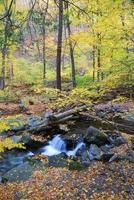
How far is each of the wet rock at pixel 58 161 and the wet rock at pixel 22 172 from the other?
14.0 inches

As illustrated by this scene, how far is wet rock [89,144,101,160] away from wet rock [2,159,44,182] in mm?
1634

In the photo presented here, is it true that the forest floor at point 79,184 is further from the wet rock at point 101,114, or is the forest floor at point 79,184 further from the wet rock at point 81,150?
the wet rock at point 101,114

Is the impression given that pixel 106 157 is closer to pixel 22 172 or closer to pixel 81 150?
pixel 81 150

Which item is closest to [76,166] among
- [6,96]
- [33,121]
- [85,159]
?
[85,159]

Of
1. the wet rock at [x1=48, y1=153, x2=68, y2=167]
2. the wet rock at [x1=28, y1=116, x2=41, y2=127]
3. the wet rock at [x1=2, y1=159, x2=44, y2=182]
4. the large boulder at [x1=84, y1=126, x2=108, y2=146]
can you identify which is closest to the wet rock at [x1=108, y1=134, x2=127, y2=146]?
the large boulder at [x1=84, y1=126, x2=108, y2=146]

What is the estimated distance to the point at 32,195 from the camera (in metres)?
8.05

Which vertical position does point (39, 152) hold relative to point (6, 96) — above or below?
below

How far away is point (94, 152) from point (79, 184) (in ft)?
7.51

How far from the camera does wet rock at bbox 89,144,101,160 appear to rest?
10409 mm

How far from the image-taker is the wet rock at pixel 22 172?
29.9 ft

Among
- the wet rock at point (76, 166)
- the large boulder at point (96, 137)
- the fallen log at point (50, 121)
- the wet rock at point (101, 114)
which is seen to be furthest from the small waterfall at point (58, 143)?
the wet rock at point (76, 166)

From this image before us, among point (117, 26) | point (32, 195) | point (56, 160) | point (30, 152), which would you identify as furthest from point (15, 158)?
point (117, 26)

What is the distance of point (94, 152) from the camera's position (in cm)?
1078

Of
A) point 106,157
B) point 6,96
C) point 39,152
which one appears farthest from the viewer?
point 6,96
